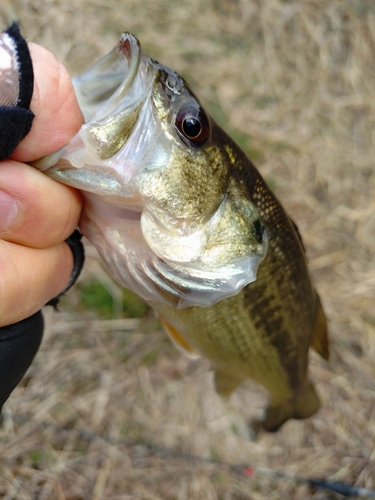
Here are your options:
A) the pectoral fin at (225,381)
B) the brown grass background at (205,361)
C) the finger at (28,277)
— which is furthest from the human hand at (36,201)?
the brown grass background at (205,361)

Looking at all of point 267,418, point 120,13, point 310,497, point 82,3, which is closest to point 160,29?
point 120,13

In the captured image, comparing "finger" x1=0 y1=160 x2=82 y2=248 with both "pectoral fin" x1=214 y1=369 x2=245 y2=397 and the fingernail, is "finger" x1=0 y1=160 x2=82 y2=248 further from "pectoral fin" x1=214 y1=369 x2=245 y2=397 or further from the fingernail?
"pectoral fin" x1=214 y1=369 x2=245 y2=397

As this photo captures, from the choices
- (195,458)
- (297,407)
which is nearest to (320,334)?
(297,407)

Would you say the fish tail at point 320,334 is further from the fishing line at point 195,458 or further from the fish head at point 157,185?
the fishing line at point 195,458

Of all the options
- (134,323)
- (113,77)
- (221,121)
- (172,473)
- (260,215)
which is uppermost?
(113,77)

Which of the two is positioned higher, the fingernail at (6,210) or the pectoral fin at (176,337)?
the fingernail at (6,210)

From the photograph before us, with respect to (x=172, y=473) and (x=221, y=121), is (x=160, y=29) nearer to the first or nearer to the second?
(x=221, y=121)

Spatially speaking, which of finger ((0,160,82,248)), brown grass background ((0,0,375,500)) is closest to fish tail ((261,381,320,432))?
brown grass background ((0,0,375,500))
